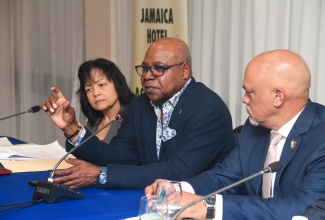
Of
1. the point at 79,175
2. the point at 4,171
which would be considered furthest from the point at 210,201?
the point at 4,171

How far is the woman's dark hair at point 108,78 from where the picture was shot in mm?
4281

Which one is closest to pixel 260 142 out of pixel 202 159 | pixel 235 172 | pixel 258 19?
pixel 235 172

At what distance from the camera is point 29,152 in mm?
3943

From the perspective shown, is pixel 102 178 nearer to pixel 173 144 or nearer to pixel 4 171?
pixel 173 144

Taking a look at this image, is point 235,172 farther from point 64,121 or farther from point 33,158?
point 33,158

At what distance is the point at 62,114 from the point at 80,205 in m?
0.75

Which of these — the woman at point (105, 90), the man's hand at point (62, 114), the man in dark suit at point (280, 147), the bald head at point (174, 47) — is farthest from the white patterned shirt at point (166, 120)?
the woman at point (105, 90)

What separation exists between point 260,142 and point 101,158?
100 cm

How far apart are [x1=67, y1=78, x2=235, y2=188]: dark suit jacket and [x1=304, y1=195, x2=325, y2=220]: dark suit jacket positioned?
111cm

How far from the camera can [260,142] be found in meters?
2.78

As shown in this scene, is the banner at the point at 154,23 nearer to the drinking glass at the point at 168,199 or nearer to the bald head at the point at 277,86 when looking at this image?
the bald head at the point at 277,86

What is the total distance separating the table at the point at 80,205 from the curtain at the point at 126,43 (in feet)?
4.93

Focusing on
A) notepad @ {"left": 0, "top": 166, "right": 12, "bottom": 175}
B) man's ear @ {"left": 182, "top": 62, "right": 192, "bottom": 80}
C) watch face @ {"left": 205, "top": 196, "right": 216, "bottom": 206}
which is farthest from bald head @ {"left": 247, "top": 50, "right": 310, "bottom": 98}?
notepad @ {"left": 0, "top": 166, "right": 12, "bottom": 175}

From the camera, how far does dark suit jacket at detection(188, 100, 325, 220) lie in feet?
7.68
